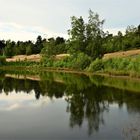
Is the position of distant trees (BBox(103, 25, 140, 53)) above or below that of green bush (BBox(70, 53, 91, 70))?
above

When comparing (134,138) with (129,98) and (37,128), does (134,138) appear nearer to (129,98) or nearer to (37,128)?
(37,128)

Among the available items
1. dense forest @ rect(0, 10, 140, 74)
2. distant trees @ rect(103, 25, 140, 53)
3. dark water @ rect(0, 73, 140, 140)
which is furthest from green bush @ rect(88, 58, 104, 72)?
dark water @ rect(0, 73, 140, 140)

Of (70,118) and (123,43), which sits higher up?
(123,43)

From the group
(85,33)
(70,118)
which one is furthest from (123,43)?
(70,118)

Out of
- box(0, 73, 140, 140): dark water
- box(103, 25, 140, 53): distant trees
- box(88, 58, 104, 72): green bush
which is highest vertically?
box(103, 25, 140, 53): distant trees

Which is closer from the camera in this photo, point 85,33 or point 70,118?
point 70,118

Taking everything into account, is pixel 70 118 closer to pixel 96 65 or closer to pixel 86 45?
pixel 96 65

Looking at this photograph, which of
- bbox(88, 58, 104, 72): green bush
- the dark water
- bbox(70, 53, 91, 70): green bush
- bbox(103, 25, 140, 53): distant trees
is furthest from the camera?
bbox(103, 25, 140, 53): distant trees

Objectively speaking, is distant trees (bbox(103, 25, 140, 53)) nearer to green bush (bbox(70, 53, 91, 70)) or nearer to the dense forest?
the dense forest

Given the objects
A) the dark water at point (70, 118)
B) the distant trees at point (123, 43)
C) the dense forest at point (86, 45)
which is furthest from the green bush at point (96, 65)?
the dark water at point (70, 118)

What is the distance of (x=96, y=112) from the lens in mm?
25531

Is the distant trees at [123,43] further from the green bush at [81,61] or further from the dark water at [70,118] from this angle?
the dark water at [70,118]

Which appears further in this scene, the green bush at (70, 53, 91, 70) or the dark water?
the green bush at (70, 53, 91, 70)

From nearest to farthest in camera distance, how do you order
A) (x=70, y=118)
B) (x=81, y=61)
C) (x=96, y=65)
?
(x=70, y=118), (x=96, y=65), (x=81, y=61)
